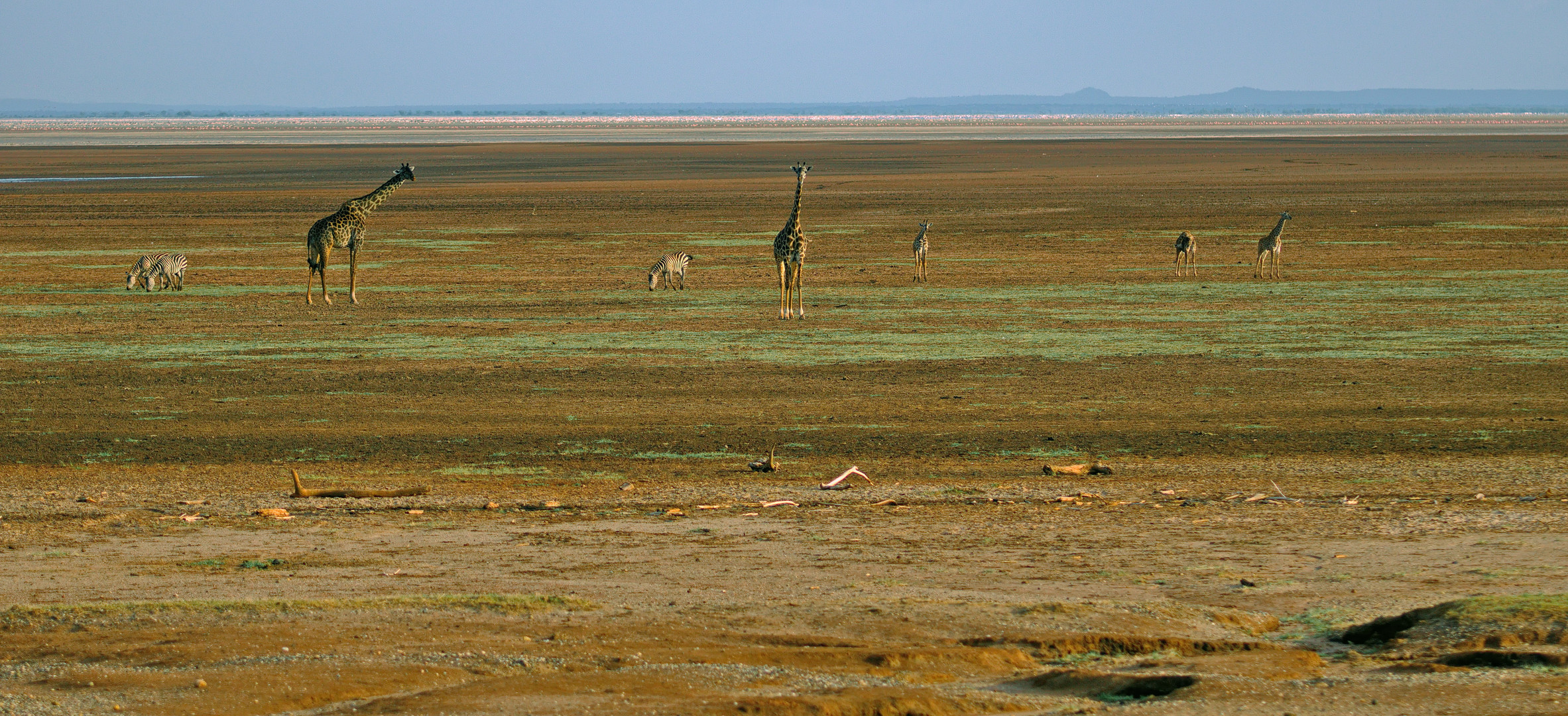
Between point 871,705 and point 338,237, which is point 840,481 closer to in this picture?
point 871,705

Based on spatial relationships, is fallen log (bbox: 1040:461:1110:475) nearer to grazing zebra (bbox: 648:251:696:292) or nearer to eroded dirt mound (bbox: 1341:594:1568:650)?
eroded dirt mound (bbox: 1341:594:1568:650)

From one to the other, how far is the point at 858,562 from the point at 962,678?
234 centimetres

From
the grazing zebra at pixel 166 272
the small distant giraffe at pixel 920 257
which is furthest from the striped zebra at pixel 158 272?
the small distant giraffe at pixel 920 257

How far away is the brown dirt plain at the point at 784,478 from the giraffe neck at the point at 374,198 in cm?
149

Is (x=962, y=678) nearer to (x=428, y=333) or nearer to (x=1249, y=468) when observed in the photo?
(x=1249, y=468)

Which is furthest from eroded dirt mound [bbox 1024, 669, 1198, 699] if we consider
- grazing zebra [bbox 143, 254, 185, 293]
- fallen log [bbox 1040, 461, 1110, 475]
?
grazing zebra [bbox 143, 254, 185, 293]

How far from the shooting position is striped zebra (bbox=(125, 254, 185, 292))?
2522cm

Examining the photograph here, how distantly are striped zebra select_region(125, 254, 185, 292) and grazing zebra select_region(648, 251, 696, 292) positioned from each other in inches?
299

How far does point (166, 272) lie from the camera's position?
83.6 ft

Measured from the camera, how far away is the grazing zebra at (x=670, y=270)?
82.7ft

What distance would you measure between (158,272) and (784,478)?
16.8 meters

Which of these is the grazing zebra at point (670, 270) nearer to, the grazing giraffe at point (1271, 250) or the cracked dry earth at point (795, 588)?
the grazing giraffe at point (1271, 250)

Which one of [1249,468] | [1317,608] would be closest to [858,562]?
[1317,608]

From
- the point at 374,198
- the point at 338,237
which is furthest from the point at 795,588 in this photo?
the point at 374,198
